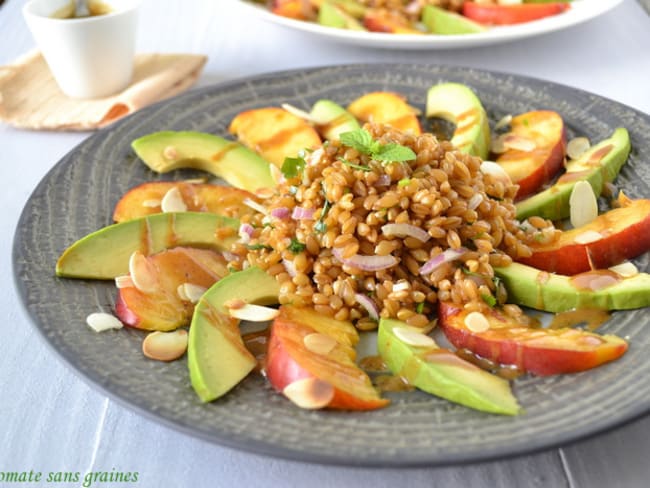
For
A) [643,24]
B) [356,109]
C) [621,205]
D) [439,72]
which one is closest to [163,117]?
[356,109]

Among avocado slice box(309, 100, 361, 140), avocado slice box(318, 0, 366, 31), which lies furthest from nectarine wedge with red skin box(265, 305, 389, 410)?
avocado slice box(318, 0, 366, 31)

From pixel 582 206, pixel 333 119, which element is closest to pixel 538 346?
pixel 582 206

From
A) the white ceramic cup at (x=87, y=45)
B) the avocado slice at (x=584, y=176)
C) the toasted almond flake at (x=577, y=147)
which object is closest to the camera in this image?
the avocado slice at (x=584, y=176)

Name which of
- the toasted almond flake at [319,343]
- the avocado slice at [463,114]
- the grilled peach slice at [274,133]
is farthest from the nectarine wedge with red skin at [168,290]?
the avocado slice at [463,114]

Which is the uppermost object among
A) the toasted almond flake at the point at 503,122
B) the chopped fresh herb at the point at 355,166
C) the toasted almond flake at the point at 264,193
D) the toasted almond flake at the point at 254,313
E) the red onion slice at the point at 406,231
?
the chopped fresh herb at the point at 355,166

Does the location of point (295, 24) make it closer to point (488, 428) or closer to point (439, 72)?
point (439, 72)

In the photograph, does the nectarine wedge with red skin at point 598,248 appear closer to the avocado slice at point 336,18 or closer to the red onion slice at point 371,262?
the red onion slice at point 371,262

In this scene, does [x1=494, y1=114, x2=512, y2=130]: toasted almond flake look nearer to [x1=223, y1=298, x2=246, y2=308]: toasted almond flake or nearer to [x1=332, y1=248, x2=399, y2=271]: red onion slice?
[x1=332, y1=248, x2=399, y2=271]: red onion slice
